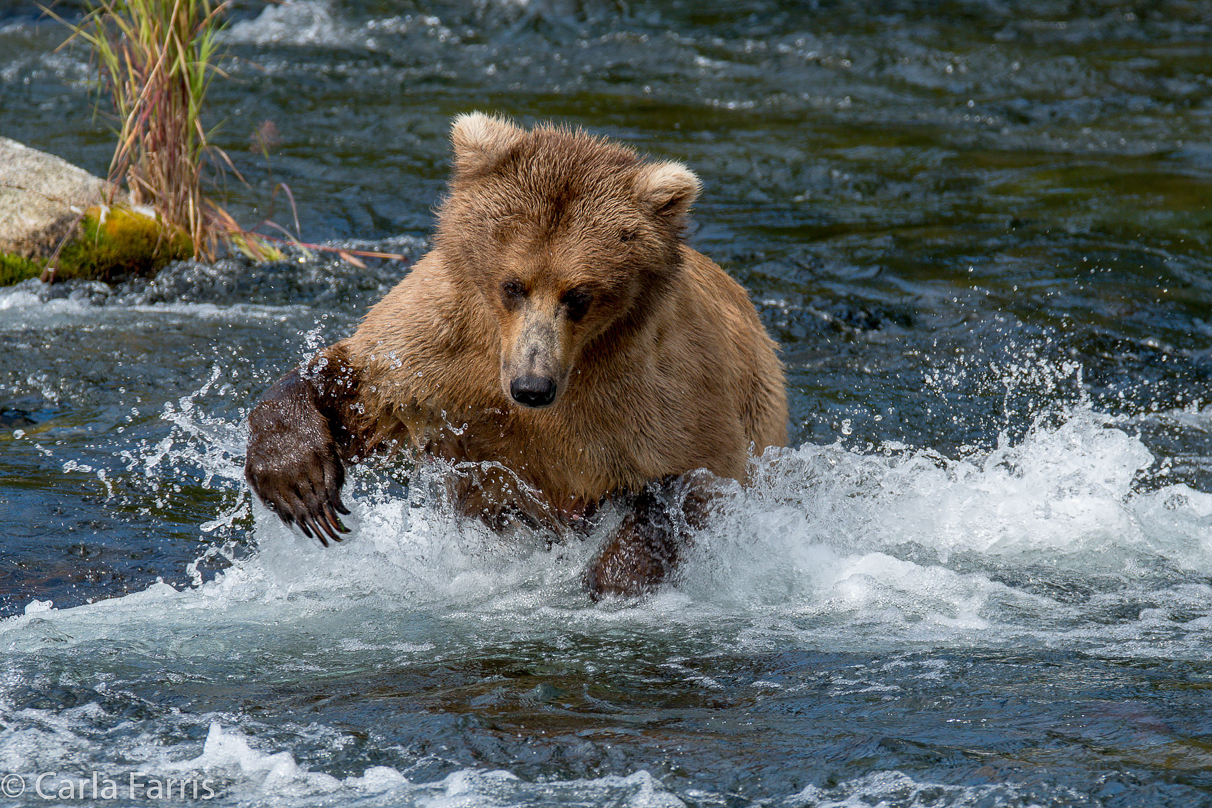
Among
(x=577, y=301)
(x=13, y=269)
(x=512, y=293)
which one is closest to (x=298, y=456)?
(x=512, y=293)

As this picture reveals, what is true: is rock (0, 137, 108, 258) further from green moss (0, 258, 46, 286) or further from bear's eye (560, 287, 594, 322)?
bear's eye (560, 287, 594, 322)

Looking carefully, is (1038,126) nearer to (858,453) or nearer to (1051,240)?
(1051,240)

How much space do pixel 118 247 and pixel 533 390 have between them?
481 centimetres

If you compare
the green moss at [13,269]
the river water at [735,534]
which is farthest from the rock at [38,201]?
the river water at [735,534]

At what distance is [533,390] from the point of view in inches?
152

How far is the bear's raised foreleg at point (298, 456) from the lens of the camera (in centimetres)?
455

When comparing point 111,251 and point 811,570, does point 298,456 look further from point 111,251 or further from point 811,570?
point 111,251

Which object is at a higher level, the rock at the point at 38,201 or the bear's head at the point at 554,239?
the bear's head at the point at 554,239

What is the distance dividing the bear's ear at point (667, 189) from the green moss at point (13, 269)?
15.6ft

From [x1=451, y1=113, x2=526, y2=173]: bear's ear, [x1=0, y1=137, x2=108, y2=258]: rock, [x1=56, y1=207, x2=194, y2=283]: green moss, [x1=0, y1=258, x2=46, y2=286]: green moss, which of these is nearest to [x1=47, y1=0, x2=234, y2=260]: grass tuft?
[x1=56, y1=207, x2=194, y2=283]: green moss

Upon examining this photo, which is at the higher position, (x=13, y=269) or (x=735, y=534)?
(x=13, y=269)

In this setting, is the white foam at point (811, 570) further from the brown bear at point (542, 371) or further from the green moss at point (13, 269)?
the green moss at point (13, 269)

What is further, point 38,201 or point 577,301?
point 38,201

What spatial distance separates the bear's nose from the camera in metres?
3.86
